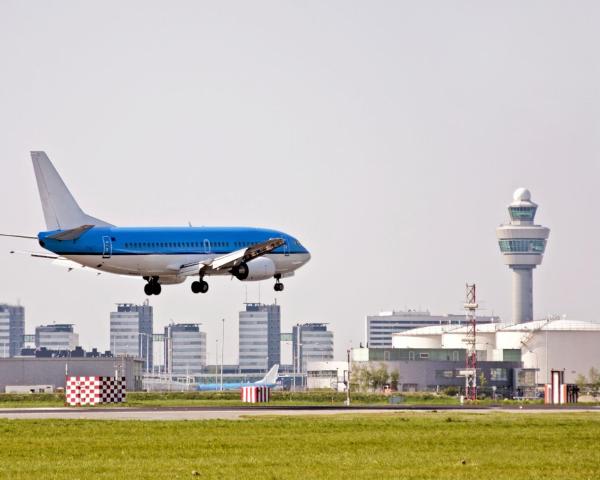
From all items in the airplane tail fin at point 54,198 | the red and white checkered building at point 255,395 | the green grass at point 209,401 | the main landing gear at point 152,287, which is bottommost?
the green grass at point 209,401

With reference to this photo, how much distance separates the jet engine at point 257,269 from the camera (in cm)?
12350

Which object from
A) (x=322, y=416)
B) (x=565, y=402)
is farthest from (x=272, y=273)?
(x=322, y=416)

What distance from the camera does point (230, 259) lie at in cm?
12231

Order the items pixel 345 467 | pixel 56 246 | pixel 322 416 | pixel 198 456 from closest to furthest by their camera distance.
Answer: pixel 345 467 → pixel 198 456 → pixel 322 416 → pixel 56 246

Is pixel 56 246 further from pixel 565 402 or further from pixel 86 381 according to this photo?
pixel 565 402

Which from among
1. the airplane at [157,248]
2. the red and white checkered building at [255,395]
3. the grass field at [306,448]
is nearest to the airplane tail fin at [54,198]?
the airplane at [157,248]

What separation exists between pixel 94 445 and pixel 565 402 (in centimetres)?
7874

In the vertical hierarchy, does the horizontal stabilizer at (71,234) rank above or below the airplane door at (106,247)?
above

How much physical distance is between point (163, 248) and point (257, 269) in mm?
8475

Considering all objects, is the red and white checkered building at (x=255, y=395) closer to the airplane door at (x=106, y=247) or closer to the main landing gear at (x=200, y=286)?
the main landing gear at (x=200, y=286)

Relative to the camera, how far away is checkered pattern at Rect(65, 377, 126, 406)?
380 ft

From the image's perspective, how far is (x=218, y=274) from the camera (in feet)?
411

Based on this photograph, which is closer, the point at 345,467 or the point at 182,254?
the point at 345,467

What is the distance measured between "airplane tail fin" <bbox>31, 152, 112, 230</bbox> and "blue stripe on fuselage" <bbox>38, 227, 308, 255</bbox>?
1.42 m
